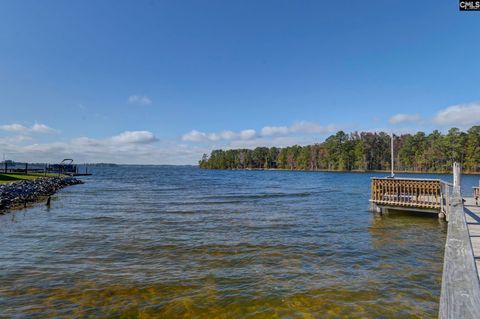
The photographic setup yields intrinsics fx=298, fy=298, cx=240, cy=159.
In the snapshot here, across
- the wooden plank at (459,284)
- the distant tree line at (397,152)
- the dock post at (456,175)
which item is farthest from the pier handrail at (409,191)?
the distant tree line at (397,152)

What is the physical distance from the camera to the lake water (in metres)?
7.20

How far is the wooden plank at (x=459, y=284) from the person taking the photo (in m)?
1.91

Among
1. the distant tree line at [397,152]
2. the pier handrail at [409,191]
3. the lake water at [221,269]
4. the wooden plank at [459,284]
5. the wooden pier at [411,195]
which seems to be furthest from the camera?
the distant tree line at [397,152]

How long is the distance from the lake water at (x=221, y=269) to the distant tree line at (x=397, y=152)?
12036cm

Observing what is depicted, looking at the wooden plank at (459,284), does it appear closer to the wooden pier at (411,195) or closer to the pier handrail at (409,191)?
the wooden pier at (411,195)

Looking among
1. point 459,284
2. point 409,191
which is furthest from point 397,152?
point 459,284

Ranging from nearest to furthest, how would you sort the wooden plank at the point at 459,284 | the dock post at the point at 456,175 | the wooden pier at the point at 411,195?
the wooden plank at the point at 459,284, the dock post at the point at 456,175, the wooden pier at the point at 411,195

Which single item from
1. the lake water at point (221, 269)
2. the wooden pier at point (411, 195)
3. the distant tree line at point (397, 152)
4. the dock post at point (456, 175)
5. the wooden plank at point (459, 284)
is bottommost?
the lake water at point (221, 269)

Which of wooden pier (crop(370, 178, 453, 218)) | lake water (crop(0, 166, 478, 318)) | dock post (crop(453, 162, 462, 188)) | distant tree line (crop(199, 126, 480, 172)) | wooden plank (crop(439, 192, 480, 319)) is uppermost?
distant tree line (crop(199, 126, 480, 172))

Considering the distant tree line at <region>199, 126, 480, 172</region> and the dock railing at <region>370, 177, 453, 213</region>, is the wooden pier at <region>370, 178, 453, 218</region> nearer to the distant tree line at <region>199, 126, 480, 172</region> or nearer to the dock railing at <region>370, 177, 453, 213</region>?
the dock railing at <region>370, 177, 453, 213</region>

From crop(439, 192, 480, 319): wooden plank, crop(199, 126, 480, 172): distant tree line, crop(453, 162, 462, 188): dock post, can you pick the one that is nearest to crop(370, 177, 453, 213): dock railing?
crop(453, 162, 462, 188): dock post

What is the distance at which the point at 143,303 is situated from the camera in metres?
7.36

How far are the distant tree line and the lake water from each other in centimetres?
12036

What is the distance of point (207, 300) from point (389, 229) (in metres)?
12.3
